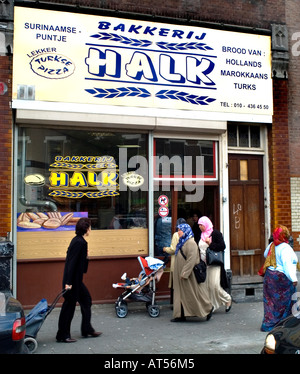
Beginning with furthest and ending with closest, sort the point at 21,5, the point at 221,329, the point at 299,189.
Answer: the point at 299,189 → the point at 21,5 → the point at 221,329

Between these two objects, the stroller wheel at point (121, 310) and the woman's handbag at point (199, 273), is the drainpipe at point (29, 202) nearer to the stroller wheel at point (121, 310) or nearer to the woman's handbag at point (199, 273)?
the stroller wheel at point (121, 310)

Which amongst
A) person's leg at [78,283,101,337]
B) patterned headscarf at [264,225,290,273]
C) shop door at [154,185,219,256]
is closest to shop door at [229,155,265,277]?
shop door at [154,185,219,256]

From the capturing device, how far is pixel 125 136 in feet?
31.6

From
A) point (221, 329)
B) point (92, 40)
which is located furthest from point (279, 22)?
point (221, 329)

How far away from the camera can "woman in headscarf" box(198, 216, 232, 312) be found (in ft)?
28.0

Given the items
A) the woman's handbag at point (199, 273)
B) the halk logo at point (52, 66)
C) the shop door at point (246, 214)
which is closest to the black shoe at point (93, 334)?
the woman's handbag at point (199, 273)

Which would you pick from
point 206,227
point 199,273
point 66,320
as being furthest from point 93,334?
point 206,227

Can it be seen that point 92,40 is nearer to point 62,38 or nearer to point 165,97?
point 62,38

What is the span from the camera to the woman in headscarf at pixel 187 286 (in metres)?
7.87

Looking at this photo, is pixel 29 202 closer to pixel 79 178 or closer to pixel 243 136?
pixel 79 178

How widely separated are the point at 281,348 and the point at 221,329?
3.49 meters

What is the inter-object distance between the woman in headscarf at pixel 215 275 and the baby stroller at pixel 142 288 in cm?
100

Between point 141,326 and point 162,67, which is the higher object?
point 162,67

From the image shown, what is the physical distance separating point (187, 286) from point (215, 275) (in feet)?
3.09
